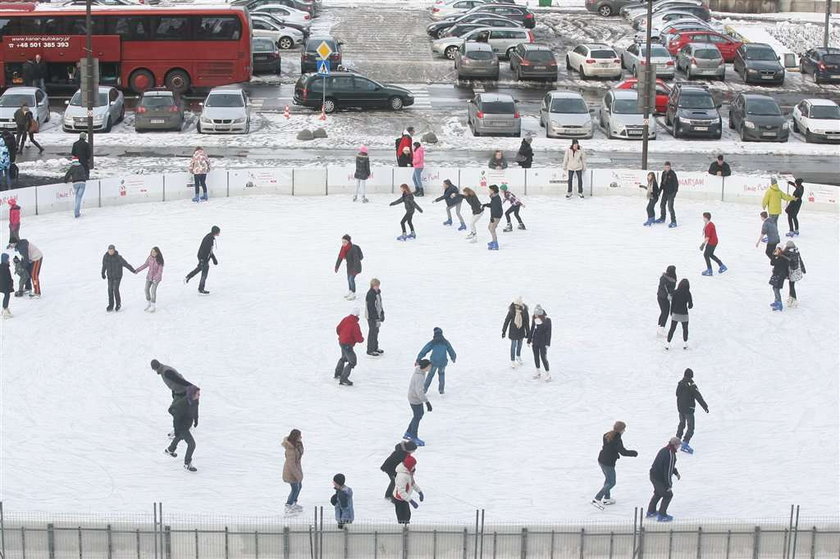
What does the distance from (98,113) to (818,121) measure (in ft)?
65.6

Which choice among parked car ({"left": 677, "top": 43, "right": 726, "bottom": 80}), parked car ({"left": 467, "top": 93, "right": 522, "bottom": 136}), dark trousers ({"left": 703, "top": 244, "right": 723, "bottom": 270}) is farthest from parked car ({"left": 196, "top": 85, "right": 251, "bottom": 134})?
dark trousers ({"left": 703, "top": 244, "right": 723, "bottom": 270})

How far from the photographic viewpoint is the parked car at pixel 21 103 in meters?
41.2

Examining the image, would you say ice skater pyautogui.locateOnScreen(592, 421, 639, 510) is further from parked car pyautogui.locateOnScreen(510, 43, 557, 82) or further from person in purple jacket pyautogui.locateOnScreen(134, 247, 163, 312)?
parked car pyautogui.locateOnScreen(510, 43, 557, 82)

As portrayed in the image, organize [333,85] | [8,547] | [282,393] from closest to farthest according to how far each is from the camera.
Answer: [8,547], [282,393], [333,85]

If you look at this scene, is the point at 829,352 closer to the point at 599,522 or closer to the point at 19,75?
the point at 599,522

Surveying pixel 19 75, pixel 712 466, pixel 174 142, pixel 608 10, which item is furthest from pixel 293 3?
pixel 712 466

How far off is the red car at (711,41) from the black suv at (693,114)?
10.9m

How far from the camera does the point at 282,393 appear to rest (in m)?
22.5

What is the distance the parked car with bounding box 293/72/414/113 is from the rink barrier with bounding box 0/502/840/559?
30033mm

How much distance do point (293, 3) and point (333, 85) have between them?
18.3 metres

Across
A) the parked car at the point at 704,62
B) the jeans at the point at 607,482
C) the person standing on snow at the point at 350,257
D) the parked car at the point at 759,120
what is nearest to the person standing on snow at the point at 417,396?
the jeans at the point at 607,482

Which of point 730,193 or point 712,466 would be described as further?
point 730,193

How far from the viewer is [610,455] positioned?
59.9 feet

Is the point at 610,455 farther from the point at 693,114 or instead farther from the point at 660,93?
the point at 660,93
